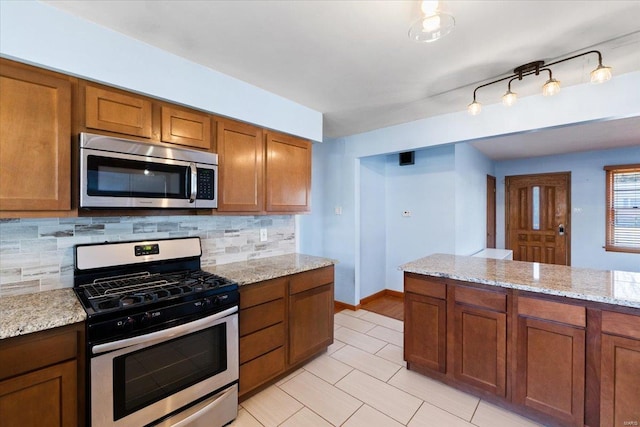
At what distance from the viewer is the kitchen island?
5.21 ft

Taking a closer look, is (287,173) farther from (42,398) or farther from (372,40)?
(42,398)

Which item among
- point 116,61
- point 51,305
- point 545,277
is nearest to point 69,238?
point 51,305

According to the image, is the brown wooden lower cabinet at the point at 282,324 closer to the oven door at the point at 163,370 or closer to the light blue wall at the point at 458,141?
the oven door at the point at 163,370

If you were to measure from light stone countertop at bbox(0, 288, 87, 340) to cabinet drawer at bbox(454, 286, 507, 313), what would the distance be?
2314 millimetres

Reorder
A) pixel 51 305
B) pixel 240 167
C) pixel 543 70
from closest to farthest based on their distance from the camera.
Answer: pixel 51 305
pixel 543 70
pixel 240 167

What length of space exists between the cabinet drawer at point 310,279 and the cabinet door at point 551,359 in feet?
4.86

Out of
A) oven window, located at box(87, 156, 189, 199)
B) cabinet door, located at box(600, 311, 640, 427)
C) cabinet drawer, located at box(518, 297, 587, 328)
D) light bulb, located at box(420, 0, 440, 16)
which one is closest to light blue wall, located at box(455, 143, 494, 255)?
cabinet drawer, located at box(518, 297, 587, 328)

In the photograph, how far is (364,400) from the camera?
2.10 meters

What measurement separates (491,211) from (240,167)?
521cm

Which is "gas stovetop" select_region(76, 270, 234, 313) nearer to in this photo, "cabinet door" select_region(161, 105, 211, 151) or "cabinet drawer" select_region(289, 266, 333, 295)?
"cabinet drawer" select_region(289, 266, 333, 295)

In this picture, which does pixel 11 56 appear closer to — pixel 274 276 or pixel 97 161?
pixel 97 161

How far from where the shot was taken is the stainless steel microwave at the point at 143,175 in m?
1.62

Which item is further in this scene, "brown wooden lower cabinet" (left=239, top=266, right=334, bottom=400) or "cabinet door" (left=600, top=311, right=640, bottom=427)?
"brown wooden lower cabinet" (left=239, top=266, right=334, bottom=400)

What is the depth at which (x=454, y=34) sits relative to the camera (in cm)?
174
